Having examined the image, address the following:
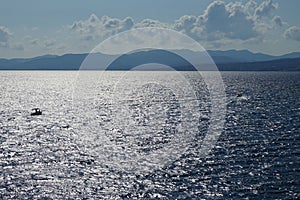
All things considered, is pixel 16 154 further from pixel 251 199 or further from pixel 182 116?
pixel 182 116

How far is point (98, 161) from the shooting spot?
219ft

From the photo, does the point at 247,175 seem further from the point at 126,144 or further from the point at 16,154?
the point at 16,154

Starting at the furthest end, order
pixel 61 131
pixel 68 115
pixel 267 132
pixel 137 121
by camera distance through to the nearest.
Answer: pixel 68 115 < pixel 137 121 < pixel 61 131 < pixel 267 132

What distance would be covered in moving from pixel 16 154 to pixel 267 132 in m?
54.8

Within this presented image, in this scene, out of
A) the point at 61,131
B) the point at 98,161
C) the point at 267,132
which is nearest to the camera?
the point at 98,161

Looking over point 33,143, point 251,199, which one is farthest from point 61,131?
point 251,199

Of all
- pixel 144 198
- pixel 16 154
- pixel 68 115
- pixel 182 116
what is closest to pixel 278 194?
pixel 144 198

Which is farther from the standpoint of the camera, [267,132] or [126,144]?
[267,132]

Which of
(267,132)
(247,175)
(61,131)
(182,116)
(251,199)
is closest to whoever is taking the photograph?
(251,199)

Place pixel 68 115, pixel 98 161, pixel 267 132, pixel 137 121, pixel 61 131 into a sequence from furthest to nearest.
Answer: pixel 68 115, pixel 137 121, pixel 61 131, pixel 267 132, pixel 98 161

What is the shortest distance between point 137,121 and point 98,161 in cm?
4780

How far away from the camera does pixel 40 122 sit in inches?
4562

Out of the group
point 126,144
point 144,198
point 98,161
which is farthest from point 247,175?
point 126,144

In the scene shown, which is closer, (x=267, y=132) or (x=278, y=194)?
(x=278, y=194)
